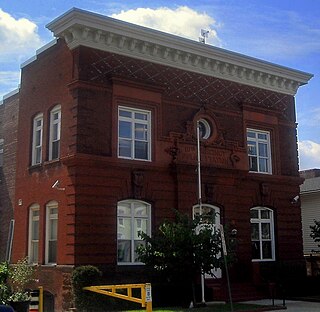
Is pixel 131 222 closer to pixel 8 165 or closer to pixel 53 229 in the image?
pixel 53 229

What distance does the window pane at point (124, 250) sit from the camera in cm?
2162

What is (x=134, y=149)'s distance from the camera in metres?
22.6

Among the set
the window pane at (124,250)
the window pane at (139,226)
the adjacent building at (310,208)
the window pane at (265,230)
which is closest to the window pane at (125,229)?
the window pane at (124,250)

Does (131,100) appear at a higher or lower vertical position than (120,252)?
higher

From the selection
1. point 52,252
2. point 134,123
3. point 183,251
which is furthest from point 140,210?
point 183,251

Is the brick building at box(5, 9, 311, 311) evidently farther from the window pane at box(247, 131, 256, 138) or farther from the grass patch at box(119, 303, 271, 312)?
the grass patch at box(119, 303, 271, 312)

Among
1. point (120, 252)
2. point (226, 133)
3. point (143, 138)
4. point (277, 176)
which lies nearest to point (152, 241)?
point (120, 252)

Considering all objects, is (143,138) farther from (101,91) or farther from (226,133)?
(226,133)

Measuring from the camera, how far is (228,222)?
24.4 meters

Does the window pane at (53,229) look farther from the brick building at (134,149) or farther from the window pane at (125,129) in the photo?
the window pane at (125,129)

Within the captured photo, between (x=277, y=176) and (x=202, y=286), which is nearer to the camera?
(x=202, y=286)

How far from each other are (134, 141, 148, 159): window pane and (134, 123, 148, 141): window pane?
231 millimetres

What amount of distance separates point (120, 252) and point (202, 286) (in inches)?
134

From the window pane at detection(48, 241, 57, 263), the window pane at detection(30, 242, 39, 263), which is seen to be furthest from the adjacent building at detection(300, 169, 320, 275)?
the window pane at detection(48, 241, 57, 263)
